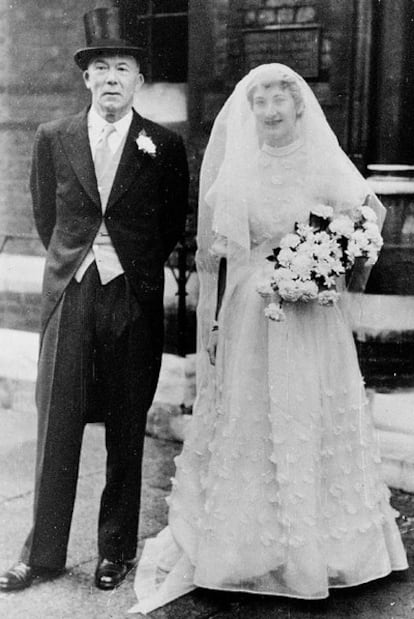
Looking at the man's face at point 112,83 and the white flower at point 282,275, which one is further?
the man's face at point 112,83

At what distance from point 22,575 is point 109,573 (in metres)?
0.37

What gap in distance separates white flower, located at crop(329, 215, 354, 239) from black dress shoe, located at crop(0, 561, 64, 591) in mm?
1896

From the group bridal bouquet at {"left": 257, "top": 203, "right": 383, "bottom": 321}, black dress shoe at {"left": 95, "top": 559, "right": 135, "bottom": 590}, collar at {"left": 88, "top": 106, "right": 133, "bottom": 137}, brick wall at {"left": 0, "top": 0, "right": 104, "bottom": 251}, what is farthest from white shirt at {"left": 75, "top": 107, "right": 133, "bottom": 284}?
brick wall at {"left": 0, "top": 0, "right": 104, "bottom": 251}

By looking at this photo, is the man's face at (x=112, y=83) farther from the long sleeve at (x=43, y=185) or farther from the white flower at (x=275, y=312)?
the white flower at (x=275, y=312)

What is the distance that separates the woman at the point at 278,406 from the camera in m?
3.41

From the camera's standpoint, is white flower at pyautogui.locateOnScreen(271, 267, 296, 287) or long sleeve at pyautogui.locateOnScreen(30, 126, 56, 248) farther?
long sleeve at pyautogui.locateOnScreen(30, 126, 56, 248)

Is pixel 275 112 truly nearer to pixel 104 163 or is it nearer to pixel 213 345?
pixel 104 163

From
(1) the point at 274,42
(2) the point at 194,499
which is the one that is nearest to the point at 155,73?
(1) the point at 274,42

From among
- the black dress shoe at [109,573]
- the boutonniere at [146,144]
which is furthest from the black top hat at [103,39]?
the black dress shoe at [109,573]

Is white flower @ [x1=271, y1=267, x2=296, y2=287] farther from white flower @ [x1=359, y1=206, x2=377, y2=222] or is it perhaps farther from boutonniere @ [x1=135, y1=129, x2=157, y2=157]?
boutonniere @ [x1=135, y1=129, x2=157, y2=157]

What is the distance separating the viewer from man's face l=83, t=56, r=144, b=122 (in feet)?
11.5

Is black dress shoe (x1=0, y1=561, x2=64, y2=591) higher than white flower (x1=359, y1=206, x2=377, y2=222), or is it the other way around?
white flower (x1=359, y1=206, x2=377, y2=222)

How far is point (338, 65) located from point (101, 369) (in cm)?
220

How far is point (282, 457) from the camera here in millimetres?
3408
